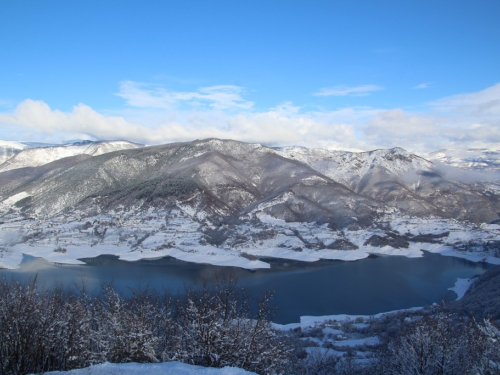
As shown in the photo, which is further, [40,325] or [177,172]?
[177,172]

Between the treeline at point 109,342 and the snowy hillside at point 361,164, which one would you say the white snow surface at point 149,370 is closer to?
the treeline at point 109,342

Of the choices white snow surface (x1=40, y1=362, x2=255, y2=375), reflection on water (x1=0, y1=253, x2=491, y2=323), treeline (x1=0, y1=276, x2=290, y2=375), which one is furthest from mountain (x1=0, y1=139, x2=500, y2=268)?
white snow surface (x1=40, y1=362, x2=255, y2=375)

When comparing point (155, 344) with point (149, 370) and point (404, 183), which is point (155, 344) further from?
point (404, 183)

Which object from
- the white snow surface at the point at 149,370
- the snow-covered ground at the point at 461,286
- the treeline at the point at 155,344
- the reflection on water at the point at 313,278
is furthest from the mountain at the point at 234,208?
the white snow surface at the point at 149,370

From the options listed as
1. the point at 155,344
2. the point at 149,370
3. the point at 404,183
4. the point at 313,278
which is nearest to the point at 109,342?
the point at 155,344

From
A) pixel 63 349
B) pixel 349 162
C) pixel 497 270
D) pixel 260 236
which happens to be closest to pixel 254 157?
pixel 349 162

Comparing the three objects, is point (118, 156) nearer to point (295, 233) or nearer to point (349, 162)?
point (295, 233)
